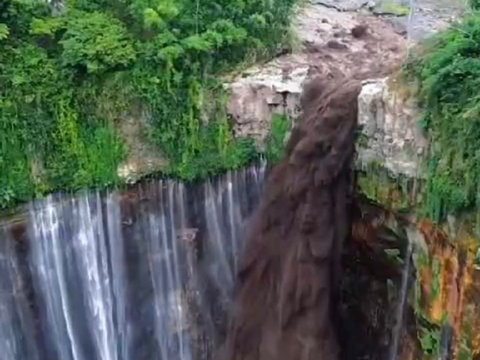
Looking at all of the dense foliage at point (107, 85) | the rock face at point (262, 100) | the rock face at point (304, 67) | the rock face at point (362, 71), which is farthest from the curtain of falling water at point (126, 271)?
the rock face at point (362, 71)

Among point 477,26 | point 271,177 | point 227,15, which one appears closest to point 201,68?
point 227,15

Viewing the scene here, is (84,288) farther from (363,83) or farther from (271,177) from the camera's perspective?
(363,83)

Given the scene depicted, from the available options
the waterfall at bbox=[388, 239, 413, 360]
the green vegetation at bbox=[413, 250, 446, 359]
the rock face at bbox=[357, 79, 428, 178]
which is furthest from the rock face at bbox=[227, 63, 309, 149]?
the green vegetation at bbox=[413, 250, 446, 359]

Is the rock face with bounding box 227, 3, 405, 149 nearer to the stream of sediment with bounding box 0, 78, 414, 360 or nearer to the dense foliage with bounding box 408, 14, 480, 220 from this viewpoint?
the stream of sediment with bounding box 0, 78, 414, 360

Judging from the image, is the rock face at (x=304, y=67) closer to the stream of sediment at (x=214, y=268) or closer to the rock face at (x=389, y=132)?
the stream of sediment at (x=214, y=268)

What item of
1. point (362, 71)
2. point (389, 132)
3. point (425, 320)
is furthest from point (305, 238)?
point (362, 71)

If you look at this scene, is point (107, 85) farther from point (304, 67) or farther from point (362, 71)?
point (362, 71)
